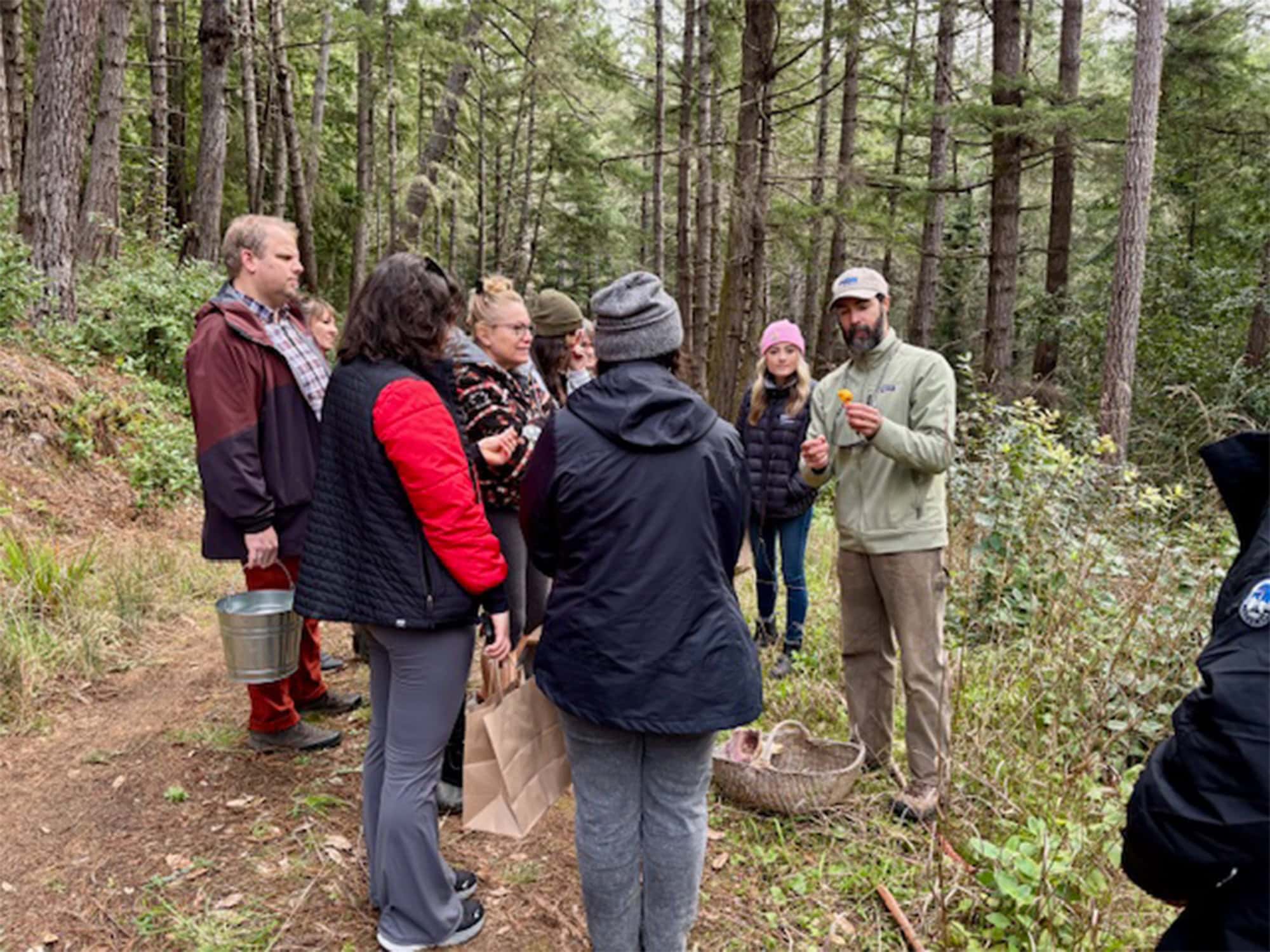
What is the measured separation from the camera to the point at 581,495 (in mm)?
2074

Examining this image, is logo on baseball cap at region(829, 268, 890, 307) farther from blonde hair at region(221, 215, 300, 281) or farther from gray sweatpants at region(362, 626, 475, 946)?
blonde hair at region(221, 215, 300, 281)

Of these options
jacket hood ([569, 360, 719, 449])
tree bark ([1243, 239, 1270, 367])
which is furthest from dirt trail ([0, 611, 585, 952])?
tree bark ([1243, 239, 1270, 367])

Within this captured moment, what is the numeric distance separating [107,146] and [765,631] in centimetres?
982

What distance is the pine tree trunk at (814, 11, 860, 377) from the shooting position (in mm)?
10719

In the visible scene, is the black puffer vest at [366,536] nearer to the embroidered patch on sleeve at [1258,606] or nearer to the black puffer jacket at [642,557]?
the black puffer jacket at [642,557]

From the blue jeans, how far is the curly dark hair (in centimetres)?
284

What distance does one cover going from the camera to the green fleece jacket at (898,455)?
3.12 m

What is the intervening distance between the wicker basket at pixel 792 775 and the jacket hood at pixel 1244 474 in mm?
2116

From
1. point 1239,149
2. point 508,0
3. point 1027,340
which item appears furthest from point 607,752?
point 508,0

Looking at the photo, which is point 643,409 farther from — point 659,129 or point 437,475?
point 659,129

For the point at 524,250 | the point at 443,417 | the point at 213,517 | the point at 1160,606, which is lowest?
the point at 1160,606

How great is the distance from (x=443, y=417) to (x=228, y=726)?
8.11ft

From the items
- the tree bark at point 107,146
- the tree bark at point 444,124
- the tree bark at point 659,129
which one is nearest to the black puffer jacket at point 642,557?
the tree bark at point 107,146

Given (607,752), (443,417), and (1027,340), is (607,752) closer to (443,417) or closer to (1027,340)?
(443,417)
